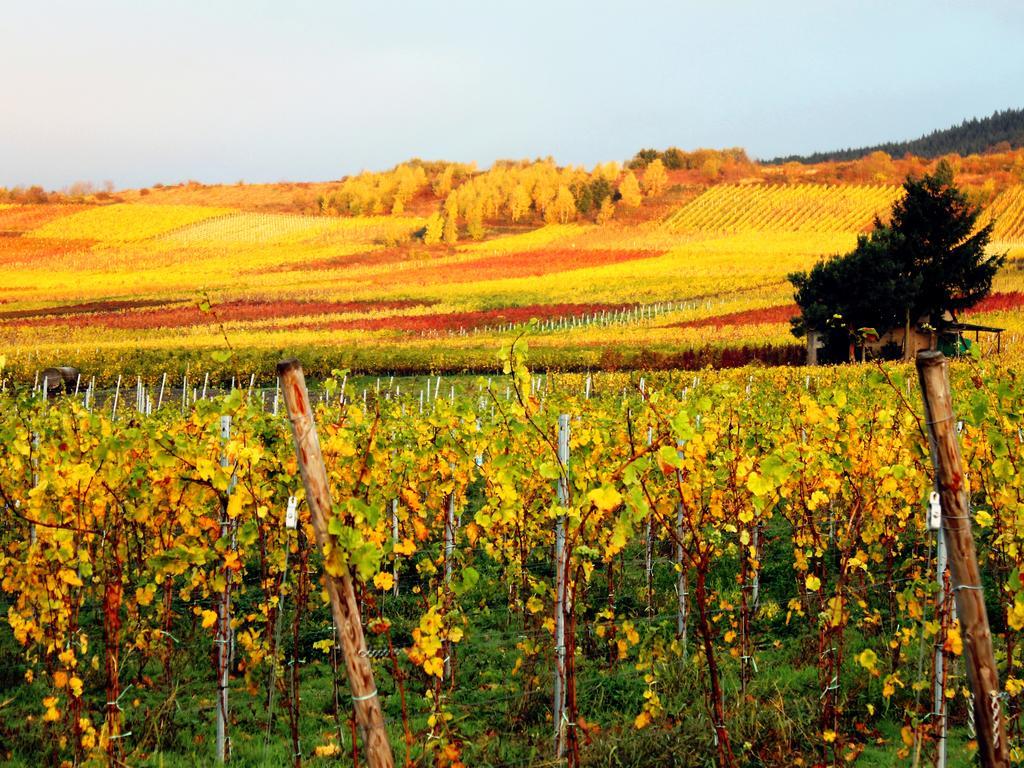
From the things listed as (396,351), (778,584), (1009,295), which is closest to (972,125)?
(1009,295)

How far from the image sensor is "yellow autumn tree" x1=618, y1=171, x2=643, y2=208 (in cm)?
9712

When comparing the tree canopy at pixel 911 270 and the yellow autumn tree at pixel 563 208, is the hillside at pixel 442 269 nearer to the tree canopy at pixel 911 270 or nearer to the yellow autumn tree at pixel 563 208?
the yellow autumn tree at pixel 563 208

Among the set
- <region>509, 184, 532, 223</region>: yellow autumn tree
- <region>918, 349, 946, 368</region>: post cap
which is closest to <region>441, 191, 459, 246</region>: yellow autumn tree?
<region>509, 184, 532, 223</region>: yellow autumn tree

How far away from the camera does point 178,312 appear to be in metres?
55.6

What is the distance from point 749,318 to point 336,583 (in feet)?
147

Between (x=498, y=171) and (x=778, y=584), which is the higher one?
(x=498, y=171)

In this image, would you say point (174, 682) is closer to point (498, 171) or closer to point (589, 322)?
point (589, 322)

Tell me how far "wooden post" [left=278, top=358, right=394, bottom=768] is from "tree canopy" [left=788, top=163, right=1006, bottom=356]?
31432 mm

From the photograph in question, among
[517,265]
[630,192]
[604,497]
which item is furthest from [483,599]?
[630,192]

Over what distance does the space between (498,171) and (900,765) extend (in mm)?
113135

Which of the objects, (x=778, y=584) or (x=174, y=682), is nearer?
(x=174, y=682)

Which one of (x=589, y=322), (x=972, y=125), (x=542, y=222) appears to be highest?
(x=972, y=125)

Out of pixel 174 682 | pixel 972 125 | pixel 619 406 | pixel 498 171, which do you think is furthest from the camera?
pixel 972 125

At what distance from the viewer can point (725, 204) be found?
93.3 m
